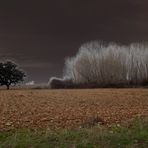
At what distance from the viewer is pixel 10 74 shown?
59438 millimetres

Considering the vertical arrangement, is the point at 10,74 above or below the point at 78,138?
above

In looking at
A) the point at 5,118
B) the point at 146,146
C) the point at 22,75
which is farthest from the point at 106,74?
the point at 146,146

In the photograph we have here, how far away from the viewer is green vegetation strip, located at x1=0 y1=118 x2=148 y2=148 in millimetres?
10977

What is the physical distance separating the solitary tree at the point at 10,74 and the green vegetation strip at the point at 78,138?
46950mm

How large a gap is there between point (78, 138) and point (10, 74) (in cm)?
4903

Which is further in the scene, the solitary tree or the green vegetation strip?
the solitary tree

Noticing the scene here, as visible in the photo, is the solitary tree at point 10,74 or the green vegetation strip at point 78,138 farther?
the solitary tree at point 10,74

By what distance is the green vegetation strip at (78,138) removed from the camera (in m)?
11.0

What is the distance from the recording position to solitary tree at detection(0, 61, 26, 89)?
59094mm

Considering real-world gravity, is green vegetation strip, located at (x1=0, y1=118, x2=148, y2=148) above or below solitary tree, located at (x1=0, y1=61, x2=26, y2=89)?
below

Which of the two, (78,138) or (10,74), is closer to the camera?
(78,138)

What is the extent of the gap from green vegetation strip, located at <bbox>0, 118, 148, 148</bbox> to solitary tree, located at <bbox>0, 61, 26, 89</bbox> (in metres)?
47.0

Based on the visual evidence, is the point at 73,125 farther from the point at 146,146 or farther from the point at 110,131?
the point at 146,146

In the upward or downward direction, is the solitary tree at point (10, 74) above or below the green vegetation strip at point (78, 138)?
above
